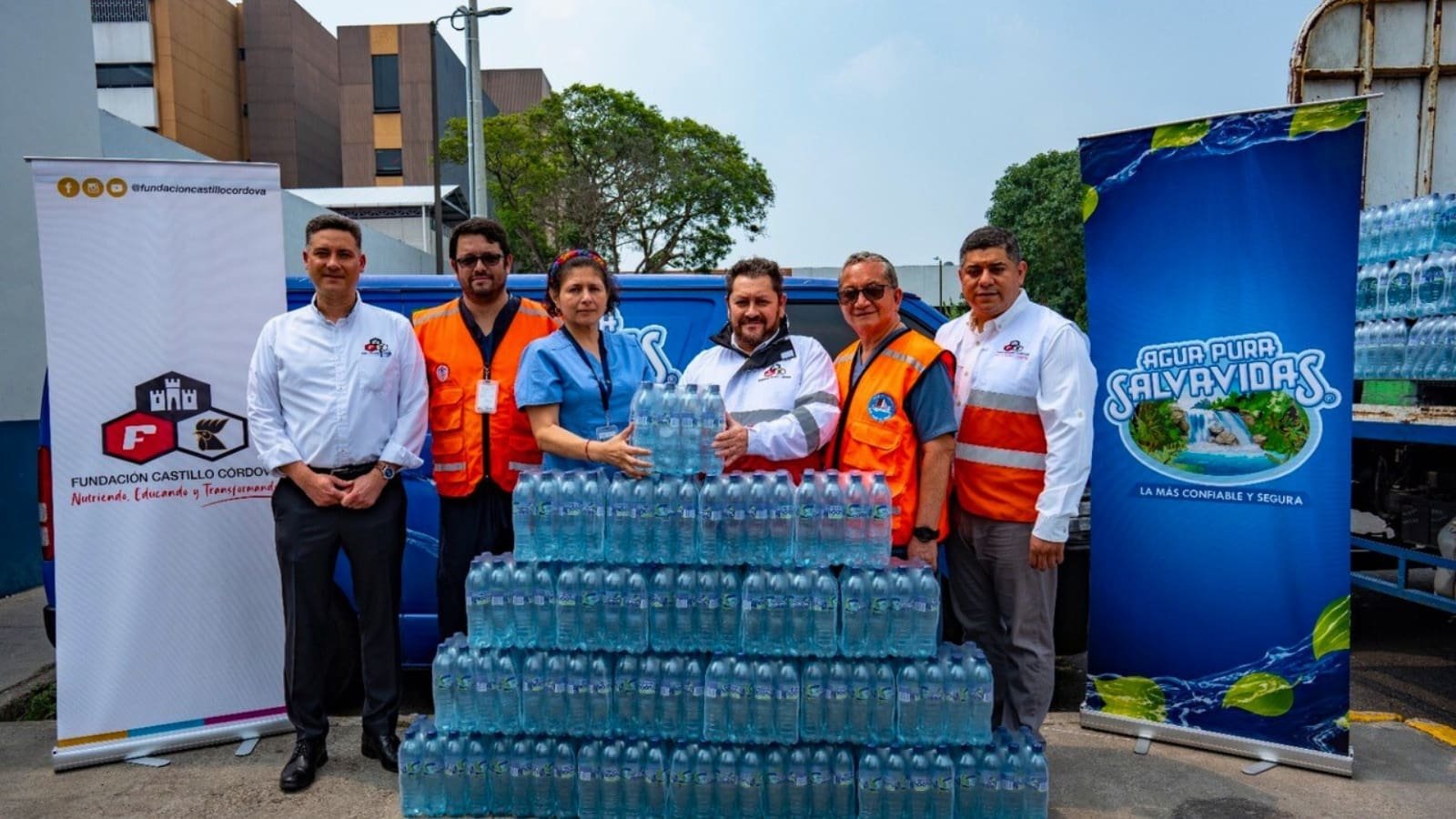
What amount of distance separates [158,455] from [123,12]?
4124cm

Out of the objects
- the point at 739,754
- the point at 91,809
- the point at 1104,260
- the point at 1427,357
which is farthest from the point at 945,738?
the point at 1427,357

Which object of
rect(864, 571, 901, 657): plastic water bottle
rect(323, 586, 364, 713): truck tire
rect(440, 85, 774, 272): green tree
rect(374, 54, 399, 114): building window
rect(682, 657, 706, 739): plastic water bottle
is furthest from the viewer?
rect(374, 54, 399, 114): building window

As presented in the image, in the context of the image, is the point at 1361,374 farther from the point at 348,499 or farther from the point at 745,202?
the point at 745,202

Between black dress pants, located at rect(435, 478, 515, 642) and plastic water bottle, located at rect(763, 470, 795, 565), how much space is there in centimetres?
119

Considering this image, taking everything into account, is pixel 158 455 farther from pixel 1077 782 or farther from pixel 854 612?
pixel 1077 782

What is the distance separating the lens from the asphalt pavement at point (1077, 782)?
11.7 feet

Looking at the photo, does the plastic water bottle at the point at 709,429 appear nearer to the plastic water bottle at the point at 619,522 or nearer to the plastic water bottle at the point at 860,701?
the plastic water bottle at the point at 619,522

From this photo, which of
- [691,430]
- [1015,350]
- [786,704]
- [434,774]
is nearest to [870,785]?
[786,704]

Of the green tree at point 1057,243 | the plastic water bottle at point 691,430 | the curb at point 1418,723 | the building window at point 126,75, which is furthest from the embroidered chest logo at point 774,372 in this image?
the building window at point 126,75

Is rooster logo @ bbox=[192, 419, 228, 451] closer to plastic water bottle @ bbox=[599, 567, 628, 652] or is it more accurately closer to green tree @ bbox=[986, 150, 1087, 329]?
plastic water bottle @ bbox=[599, 567, 628, 652]

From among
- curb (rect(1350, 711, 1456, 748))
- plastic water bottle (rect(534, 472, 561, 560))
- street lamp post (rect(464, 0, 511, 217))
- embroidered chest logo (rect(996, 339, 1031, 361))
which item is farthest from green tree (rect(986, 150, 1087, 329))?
plastic water bottle (rect(534, 472, 561, 560))

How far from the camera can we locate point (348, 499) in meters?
3.61

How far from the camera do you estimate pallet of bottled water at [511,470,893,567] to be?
314 cm

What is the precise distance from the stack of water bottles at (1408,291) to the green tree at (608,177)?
946 inches
